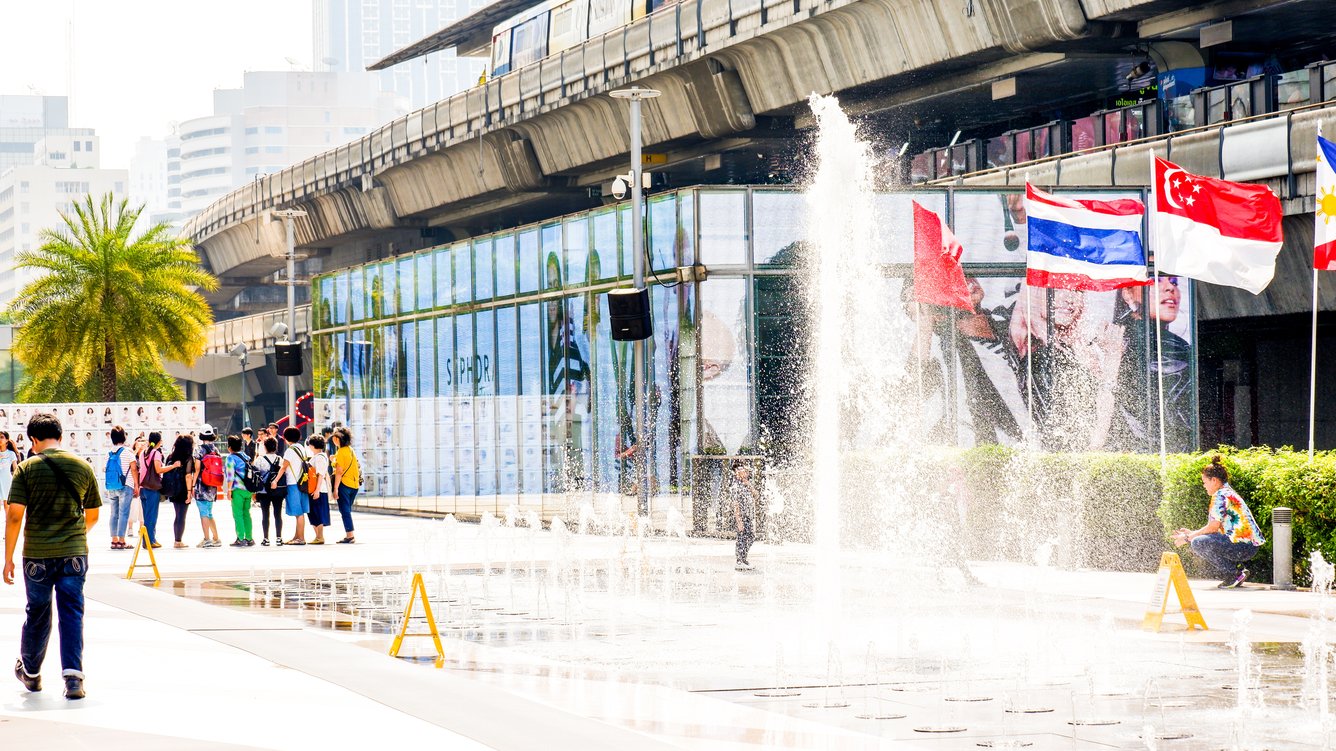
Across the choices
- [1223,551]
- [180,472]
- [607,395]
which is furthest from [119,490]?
[1223,551]

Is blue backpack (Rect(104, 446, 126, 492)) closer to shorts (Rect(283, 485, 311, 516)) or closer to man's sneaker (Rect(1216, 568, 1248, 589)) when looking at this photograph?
shorts (Rect(283, 485, 311, 516))

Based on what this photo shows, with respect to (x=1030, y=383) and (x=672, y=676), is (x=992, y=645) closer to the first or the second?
(x=672, y=676)

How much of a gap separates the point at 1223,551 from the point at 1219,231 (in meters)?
5.89

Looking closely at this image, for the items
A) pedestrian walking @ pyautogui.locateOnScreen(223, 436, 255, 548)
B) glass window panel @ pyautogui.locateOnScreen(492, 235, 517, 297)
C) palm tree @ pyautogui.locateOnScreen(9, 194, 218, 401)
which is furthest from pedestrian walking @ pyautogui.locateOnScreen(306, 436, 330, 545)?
palm tree @ pyautogui.locateOnScreen(9, 194, 218, 401)

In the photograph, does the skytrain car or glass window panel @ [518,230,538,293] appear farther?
the skytrain car

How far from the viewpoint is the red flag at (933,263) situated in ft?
83.0

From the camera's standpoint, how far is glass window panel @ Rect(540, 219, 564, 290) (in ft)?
98.7

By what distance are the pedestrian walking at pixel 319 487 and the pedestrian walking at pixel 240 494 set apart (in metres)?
0.95

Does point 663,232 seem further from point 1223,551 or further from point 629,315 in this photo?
point 1223,551

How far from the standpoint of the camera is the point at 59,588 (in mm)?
10336

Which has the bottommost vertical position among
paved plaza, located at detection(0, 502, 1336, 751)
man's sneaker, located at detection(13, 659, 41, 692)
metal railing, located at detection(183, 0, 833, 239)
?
paved plaza, located at detection(0, 502, 1336, 751)

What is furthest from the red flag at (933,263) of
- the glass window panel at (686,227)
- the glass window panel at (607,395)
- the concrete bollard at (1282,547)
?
the concrete bollard at (1282,547)

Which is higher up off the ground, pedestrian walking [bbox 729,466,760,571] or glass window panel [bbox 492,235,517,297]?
glass window panel [bbox 492,235,517,297]

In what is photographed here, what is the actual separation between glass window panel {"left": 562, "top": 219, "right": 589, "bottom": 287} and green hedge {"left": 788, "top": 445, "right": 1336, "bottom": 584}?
23.0ft
